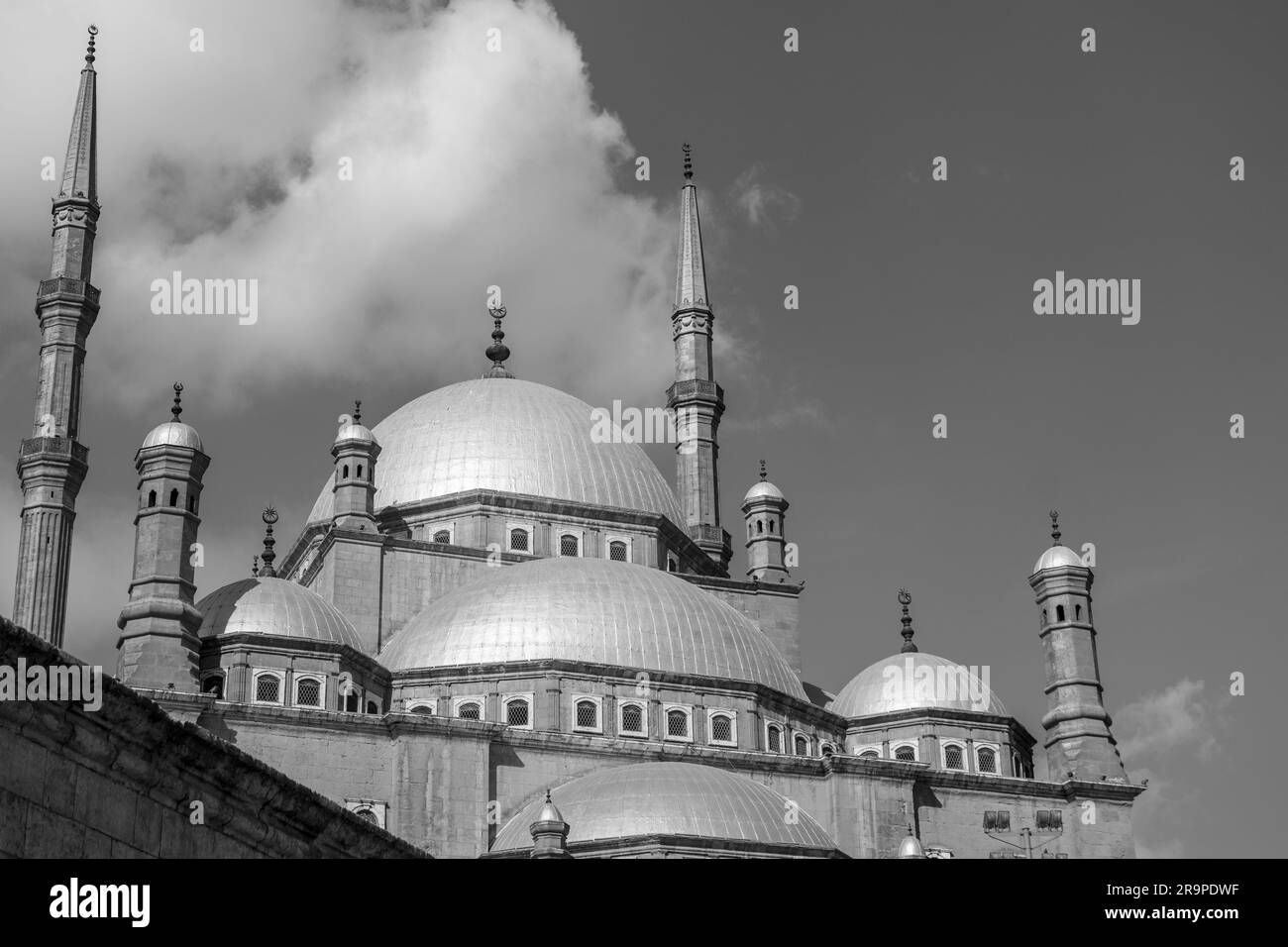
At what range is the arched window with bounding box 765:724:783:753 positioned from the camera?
123ft

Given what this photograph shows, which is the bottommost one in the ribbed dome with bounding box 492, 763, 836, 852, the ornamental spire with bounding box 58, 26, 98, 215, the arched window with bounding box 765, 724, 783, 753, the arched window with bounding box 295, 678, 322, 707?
the ribbed dome with bounding box 492, 763, 836, 852

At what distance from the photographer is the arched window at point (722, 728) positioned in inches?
1451

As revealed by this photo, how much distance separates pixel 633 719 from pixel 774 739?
10.3 ft

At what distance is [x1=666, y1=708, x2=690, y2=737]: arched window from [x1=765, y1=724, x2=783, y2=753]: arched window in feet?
5.83

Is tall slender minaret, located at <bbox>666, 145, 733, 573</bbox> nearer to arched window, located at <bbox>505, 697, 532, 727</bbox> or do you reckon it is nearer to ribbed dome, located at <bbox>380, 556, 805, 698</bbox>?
ribbed dome, located at <bbox>380, 556, 805, 698</bbox>

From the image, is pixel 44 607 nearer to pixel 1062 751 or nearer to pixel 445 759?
pixel 445 759

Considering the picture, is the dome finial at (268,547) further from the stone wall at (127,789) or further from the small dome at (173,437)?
the stone wall at (127,789)

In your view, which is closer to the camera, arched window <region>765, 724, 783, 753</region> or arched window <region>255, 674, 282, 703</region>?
arched window <region>255, 674, 282, 703</region>

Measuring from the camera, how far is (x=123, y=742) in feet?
31.6

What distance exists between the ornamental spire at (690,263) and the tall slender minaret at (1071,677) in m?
12.2

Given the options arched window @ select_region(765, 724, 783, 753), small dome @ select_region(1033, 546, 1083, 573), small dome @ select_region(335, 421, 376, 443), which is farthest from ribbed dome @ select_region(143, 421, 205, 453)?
small dome @ select_region(1033, 546, 1083, 573)
